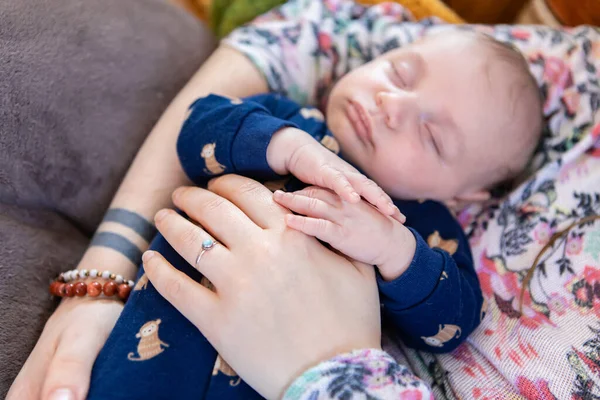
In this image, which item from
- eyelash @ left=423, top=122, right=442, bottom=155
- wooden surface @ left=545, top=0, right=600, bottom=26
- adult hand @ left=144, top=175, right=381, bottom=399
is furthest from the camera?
wooden surface @ left=545, top=0, right=600, bottom=26

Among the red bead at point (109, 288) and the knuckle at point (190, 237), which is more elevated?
the knuckle at point (190, 237)

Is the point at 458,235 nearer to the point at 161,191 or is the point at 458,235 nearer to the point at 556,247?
the point at 556,247

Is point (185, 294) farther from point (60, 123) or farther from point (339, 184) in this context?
point (60, 123)

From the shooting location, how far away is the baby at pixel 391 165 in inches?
30.8

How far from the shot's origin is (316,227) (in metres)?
0.78

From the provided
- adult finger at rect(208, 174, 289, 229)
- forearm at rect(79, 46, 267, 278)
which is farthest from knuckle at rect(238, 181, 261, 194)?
forearm at rect(79, 46, 267, 278)

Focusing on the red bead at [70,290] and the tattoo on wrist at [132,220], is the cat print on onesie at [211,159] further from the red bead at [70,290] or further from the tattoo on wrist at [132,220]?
the red bead at [70,290]

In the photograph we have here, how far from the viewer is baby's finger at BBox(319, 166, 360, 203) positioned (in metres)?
0.77

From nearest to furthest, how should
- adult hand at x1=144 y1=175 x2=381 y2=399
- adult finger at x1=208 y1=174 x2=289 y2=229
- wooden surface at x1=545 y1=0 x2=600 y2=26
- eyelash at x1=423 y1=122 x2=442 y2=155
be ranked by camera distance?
adult hand at x1=144 y1=175 x2=381 y2=399 → adult finger at x1=208 y1=174 x2=289 y2=229 → eyelash at x1=423 y1=122 x2=442 y2=155 → wooden surface at x1=545 y1=0 x2=600 y2=26

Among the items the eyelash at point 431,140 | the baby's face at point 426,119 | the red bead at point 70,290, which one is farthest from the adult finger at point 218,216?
the eyelash at point 431,140

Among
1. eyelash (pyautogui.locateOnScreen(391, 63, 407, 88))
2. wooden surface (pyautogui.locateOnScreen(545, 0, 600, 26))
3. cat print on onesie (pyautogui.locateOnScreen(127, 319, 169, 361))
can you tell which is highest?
wooden surface (pyautogui.locateOnScreen(545, 0, 600, 26))

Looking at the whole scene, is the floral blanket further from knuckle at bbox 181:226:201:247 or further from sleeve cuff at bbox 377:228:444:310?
knuckle at bbox 181:226:201:247

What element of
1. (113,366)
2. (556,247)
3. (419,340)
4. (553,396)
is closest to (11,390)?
(113,366)

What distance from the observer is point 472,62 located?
104 centimetres
